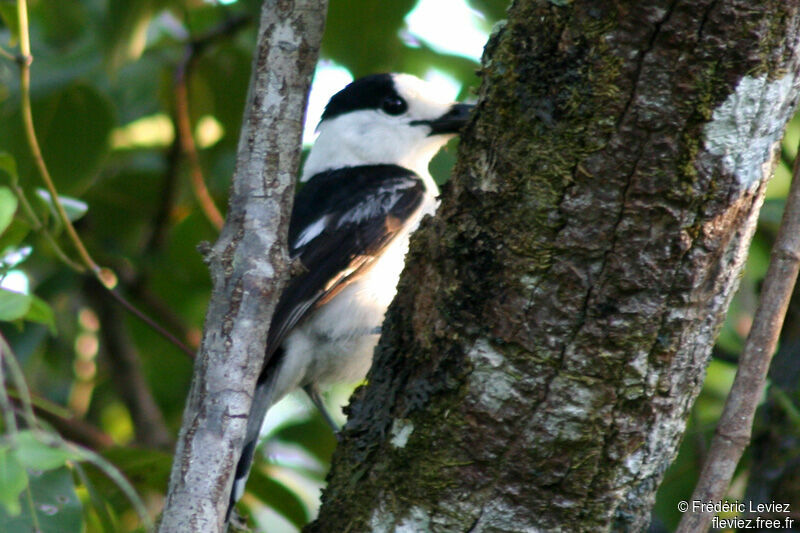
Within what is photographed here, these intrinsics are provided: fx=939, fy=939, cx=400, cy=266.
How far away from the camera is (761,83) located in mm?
1643

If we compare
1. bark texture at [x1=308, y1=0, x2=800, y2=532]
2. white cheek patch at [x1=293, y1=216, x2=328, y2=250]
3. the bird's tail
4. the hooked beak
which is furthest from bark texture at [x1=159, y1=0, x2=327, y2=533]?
the hooked beak

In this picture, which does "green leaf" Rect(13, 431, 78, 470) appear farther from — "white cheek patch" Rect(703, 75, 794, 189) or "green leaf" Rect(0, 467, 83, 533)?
"white cheek patch" Rect(703, 75, 794, 189)

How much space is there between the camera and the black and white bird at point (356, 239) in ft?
10.6

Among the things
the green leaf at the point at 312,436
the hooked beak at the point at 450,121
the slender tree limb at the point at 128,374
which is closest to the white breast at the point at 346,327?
the hooked beak at the point at 450,121

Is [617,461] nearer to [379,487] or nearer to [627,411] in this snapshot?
[627,411]

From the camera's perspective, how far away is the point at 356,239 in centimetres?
337

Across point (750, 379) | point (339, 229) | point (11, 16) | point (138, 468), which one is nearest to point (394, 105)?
point (339, 229)

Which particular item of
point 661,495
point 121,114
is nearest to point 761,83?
point 661,495

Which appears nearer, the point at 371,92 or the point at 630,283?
the point at 630,283

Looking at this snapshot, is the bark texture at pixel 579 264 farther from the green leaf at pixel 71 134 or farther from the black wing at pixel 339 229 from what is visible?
the green leaf at pixel 71 134

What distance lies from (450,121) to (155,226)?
1.56m

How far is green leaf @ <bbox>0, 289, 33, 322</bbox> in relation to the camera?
1.54 metres

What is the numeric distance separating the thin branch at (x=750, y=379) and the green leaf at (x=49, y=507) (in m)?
1.29

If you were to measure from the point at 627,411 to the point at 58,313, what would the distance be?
3136 millimetres
